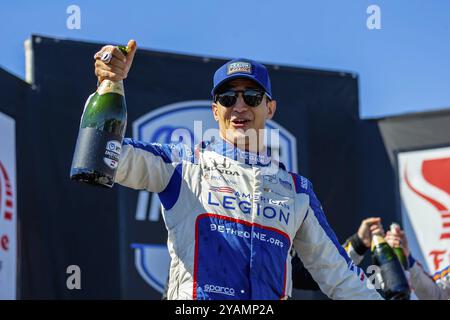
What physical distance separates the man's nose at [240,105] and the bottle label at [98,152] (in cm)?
62

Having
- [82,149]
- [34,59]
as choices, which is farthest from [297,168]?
[82,149]

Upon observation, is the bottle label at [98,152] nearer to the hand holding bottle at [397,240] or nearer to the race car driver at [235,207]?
the race car driver at [235,207]

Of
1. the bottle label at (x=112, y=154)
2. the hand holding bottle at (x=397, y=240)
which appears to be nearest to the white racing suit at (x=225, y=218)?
the bottle label at (x=112, y=154)

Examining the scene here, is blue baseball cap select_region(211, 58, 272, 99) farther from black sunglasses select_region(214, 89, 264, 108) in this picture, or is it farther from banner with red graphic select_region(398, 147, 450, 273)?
banner with red graphic select_region(398, 147, 450, 273)

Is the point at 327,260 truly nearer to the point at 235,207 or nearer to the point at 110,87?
the point at 235,207

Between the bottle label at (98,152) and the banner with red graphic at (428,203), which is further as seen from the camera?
the banner with red graphic at (428,203)

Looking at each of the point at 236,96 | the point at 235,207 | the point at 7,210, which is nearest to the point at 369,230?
the point at 7,210

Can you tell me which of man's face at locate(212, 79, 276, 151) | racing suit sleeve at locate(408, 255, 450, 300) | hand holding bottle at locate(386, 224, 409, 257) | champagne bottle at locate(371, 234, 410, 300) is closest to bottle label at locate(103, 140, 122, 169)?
man's face at locate(212, 79, 276, 151)

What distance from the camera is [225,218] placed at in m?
3.46

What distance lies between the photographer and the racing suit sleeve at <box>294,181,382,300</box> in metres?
3.75

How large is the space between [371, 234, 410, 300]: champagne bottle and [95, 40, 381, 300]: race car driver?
8.80 feet

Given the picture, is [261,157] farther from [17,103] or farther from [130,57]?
[17,103]

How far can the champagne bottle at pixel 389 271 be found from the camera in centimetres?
645

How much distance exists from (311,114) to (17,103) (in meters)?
3.14
